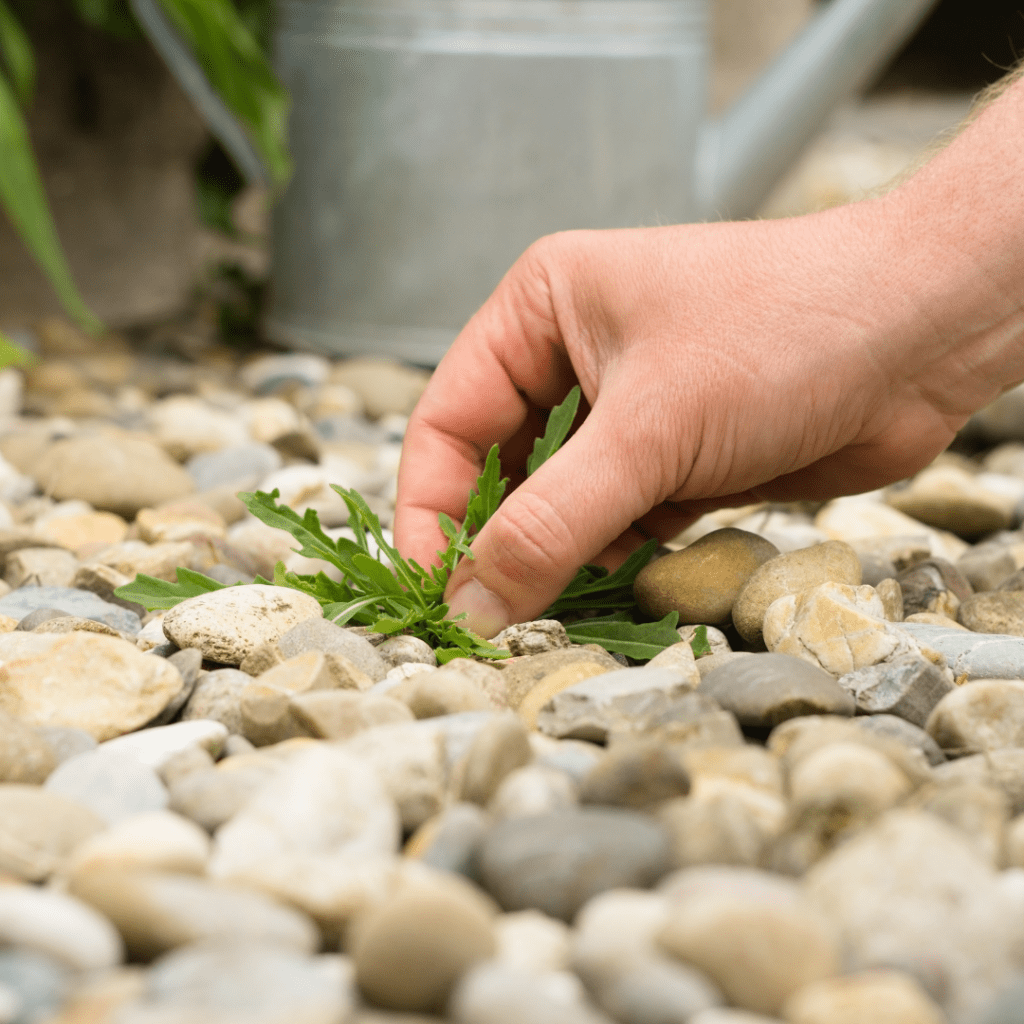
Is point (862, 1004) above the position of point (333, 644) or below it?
above

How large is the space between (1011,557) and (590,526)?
51cm

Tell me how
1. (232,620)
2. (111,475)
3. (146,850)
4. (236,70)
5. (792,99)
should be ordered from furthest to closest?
(792,99) → (236,70) → (111,475) → (232,620) → (146,850)

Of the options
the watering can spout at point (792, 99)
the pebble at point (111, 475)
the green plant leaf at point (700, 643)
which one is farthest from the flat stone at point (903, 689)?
the watering can spout at point (792, 99)

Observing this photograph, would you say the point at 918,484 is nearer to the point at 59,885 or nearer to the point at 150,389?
the point at 59,885

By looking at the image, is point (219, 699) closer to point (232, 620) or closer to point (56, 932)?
point (232, 620)

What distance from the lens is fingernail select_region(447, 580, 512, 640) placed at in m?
0.92

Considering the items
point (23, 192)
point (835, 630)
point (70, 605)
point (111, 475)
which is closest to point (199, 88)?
point (23, 192)

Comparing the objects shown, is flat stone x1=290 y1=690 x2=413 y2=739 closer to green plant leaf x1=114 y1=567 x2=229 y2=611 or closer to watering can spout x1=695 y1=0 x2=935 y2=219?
green plant leaf x1=114 y1=567 x2=229 y2=611

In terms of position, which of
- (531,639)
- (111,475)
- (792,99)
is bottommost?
(111,475)

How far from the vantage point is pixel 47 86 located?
2.25 meters

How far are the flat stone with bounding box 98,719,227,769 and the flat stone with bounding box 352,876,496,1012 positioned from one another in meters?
0.28

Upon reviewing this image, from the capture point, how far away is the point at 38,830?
22.9 inches

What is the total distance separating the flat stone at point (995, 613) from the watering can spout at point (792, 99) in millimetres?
1058

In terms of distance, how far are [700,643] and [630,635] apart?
2.5 inches
